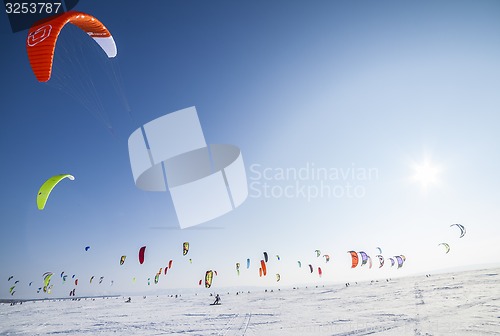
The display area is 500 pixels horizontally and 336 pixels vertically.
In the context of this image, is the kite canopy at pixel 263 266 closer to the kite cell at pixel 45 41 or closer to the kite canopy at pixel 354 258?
the kite canopy at pixel 354 258

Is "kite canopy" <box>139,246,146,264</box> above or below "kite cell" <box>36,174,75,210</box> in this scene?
below

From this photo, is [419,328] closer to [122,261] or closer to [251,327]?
[251,327]

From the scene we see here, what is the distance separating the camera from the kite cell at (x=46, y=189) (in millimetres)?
12180

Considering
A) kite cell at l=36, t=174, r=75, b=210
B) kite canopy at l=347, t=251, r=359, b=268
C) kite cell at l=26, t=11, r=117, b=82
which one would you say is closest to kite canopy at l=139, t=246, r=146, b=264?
kite cell at l=36, t=174, r=75, b=210

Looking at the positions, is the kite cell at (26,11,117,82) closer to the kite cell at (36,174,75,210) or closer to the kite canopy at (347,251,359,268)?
the kite cell at (36,174,75,210)

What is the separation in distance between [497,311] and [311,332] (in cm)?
740

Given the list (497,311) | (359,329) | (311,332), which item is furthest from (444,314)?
(311,332)

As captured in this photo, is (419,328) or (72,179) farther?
(72,179)

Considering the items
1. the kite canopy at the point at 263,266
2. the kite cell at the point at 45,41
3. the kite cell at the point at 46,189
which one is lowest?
the kite canopy at the point at 263,266

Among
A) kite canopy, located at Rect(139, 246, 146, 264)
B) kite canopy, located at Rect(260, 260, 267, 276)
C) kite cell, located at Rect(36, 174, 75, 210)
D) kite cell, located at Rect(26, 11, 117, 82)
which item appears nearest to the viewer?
kite cell, located at Rect(26, 11, 117, 82)

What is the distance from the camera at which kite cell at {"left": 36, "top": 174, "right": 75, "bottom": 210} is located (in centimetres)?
1218

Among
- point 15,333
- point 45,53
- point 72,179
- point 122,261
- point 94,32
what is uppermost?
point 94,32

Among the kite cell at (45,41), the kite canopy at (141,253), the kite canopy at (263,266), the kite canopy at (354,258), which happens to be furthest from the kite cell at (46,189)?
the kite canopy at (354,258)

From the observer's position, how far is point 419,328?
9805mm
